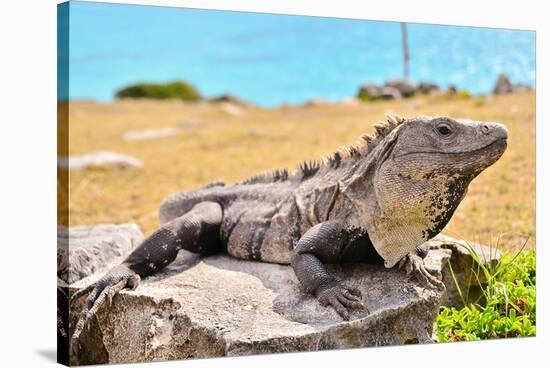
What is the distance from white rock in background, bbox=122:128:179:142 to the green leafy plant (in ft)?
32.6

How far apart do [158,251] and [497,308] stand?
3.18 metres

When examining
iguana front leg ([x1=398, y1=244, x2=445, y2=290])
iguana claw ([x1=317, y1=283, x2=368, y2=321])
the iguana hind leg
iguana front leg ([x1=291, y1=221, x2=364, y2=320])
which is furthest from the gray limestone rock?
the iguana hind leg

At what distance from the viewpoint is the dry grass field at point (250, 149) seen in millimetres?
9539

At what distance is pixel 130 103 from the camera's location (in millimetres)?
20375

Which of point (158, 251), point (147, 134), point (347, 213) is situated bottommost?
point (147, 134)

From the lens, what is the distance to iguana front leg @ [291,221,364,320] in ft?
19.7

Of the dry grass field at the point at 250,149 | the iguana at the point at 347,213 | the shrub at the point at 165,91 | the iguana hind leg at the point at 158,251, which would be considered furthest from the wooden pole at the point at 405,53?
the shrub at the point at 165,91

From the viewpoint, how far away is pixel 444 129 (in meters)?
5.95

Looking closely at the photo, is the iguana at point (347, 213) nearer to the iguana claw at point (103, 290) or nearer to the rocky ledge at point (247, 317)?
the iguana claw at point (103, 290)

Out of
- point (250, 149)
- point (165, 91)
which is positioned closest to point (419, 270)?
point (250, 149)

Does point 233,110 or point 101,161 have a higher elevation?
point 233,110

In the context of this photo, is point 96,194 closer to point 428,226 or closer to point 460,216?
point 460,216

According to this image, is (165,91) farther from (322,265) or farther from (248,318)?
(248,318)

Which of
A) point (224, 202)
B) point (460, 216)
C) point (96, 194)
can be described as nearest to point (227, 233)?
point (224, 202)
